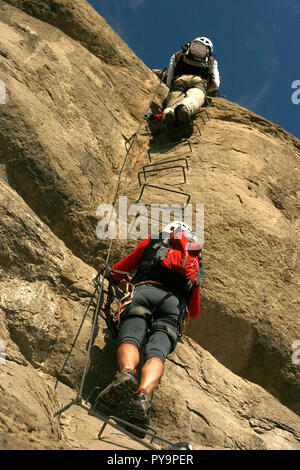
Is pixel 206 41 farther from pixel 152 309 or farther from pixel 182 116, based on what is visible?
pixel 152 309

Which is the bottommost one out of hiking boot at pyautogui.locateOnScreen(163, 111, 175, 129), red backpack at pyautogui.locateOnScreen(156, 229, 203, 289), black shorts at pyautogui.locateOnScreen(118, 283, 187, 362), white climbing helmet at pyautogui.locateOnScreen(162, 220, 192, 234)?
black shorts at pyautogui.locateOnScreen(118, 283, 187, 362)

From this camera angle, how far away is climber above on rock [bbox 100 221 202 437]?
456cm

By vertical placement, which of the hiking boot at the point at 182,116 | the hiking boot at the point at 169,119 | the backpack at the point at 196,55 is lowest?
the hiking boot at the point at 169,119

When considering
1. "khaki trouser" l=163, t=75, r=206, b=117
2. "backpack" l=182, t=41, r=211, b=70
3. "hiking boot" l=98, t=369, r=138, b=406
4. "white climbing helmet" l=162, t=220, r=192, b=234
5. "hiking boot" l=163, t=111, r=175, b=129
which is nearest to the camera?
"hiking boot" l=98, t=369, r=138, b=406

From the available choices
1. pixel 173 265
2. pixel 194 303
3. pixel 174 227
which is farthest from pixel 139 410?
pixel 174 227

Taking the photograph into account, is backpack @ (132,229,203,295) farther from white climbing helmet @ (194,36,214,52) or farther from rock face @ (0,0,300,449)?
white climbing helmet @ (194,36,214,52)

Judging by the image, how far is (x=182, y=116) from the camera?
9305 millimetres

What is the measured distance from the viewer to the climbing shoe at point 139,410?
440 cm

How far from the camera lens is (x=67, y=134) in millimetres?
7664

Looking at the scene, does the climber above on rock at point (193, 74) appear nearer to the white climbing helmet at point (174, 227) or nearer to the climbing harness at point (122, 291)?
the climbing harness at point (122, 291)

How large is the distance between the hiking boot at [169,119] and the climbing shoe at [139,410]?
5960 mm

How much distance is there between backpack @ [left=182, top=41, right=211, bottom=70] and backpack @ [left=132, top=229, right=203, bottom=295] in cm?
591

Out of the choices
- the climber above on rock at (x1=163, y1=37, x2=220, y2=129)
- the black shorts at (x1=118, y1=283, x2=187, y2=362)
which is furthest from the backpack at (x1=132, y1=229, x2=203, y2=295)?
the climber above on rock at (x1=163, y1=37, x2=220, y2=129)

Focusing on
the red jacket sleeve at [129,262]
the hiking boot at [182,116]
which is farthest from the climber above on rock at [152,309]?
the hiking boot at [182,116]
